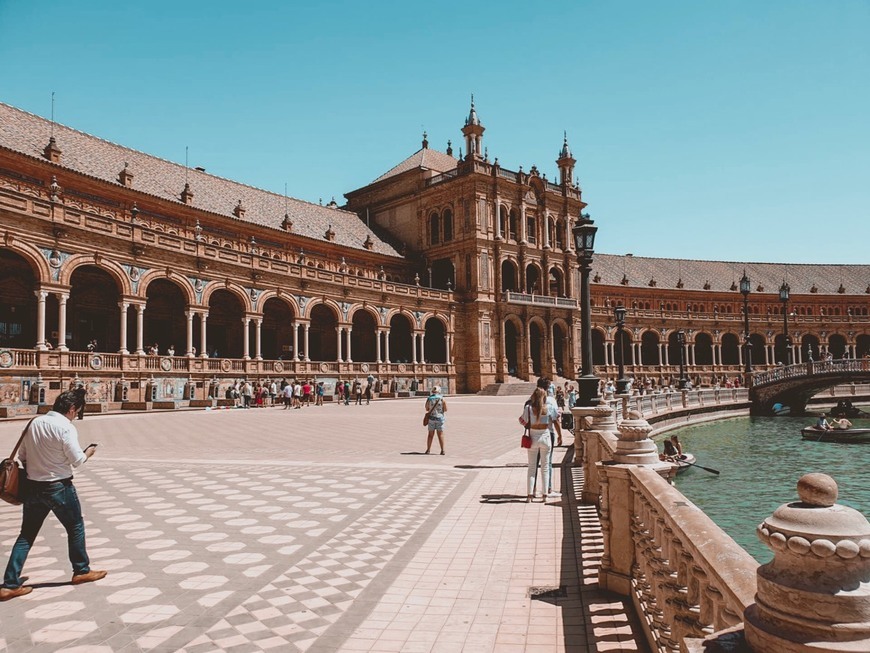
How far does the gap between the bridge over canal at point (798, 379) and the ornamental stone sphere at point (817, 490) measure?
4301 cm

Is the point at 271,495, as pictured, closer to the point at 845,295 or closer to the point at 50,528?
the point at 50,528

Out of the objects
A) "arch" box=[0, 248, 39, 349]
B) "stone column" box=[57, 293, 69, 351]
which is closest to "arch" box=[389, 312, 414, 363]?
"arch" box=[0, 248, 39, 349]

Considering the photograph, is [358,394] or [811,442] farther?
[358,394]

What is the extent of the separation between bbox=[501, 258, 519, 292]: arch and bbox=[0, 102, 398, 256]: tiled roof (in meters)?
10.0

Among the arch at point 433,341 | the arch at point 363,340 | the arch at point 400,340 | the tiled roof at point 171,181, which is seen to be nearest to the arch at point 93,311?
the tiled roof at point 171,181

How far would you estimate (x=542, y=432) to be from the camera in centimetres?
923

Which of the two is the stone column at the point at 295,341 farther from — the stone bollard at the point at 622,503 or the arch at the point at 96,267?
the stone bollard at the point at 622,503

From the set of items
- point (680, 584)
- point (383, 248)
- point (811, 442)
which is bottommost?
point (811, 442)

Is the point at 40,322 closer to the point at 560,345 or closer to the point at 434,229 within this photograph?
the point at 434,229

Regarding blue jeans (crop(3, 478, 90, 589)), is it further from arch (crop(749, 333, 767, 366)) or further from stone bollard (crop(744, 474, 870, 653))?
arch (crop(749, 333, 767, 366))

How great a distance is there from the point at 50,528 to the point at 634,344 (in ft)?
213

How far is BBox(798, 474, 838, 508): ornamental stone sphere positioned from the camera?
1.81 meters

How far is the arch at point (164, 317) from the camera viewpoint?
113 ft

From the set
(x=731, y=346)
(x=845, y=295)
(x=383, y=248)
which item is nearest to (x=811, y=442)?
(x=383, y=248)
